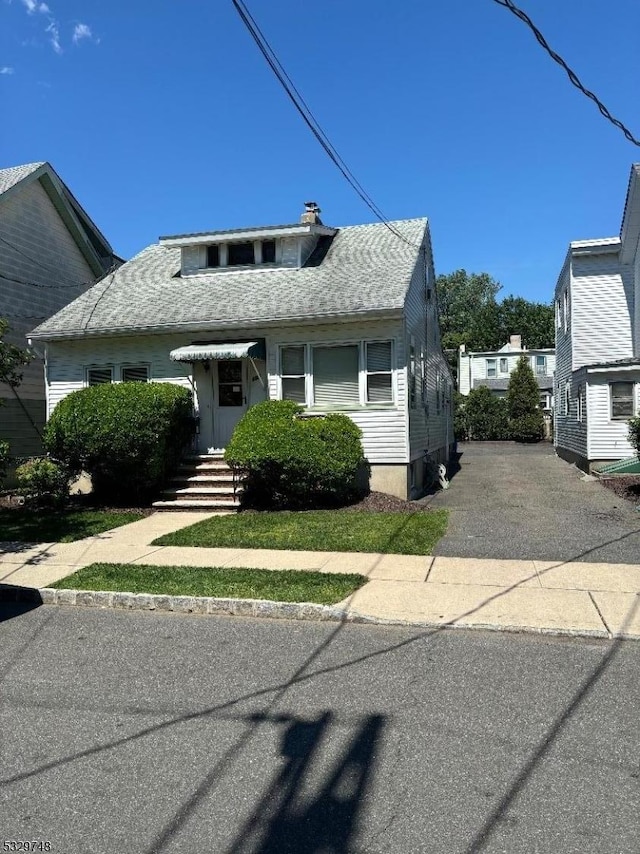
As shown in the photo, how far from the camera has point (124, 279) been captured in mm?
17297

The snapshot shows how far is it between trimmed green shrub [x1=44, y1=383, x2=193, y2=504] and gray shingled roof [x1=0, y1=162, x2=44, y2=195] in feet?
26.6

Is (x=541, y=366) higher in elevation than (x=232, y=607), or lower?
higher

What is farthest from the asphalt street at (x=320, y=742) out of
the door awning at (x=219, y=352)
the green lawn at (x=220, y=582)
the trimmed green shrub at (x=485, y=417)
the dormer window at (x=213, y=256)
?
the trimmed green shrub at (x=485, y=417)

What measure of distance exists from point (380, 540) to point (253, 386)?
6590mm

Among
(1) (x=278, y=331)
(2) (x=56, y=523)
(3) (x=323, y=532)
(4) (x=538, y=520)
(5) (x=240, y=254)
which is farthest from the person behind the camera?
(5) (x=240, y=254)

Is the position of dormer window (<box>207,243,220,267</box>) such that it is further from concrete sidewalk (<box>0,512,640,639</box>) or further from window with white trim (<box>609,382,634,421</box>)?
window with white trim (<box>609,382,634,421</box>)

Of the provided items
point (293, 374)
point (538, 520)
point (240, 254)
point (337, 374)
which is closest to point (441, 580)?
point (538, 520)

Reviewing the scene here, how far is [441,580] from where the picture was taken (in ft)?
23.2

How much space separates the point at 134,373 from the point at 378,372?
5.73 m

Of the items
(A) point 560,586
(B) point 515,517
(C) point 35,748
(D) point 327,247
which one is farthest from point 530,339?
(C) point 35,748

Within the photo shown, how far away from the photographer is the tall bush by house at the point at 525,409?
131 ft

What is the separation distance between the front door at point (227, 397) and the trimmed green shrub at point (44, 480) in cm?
337

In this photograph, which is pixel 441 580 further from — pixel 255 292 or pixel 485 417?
pixel 485 417

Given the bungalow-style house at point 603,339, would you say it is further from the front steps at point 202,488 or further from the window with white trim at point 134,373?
the window with white trim at point 134,373
